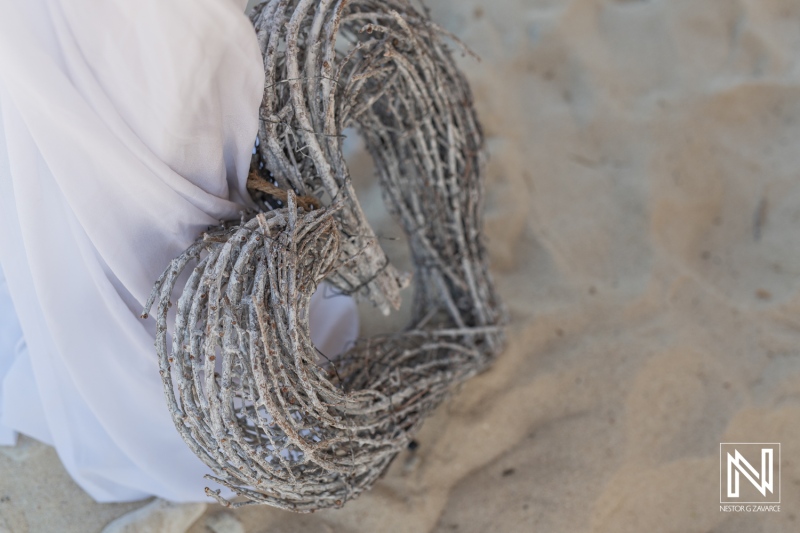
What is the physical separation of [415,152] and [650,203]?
19.1 inches

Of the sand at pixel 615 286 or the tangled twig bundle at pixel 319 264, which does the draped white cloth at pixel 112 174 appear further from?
the sand at pixel 615 286

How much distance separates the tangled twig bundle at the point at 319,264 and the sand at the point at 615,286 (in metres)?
0.15

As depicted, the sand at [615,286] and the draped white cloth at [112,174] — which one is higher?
the draped white cloth at [112,174]

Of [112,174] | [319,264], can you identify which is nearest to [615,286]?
[319,264]

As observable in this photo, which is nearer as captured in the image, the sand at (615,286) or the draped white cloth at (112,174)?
the draped white cloth at (112,174)

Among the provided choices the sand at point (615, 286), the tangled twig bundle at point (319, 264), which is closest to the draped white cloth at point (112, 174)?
the tangled twig bundle at point (319, 264)

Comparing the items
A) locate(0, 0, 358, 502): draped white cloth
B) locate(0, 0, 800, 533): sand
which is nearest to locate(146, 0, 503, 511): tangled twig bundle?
locate(0, 0, 358, 502): draped white cloth

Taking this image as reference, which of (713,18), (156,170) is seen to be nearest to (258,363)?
(156,170)

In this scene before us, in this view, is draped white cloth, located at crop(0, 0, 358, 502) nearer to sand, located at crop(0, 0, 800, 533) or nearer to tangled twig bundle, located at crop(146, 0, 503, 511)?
tangled twig bundle, located at crop(146, 0, 503, 511)

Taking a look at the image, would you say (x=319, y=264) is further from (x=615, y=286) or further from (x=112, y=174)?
(x=615, y=286)

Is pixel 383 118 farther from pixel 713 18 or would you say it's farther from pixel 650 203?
pixel 713 18

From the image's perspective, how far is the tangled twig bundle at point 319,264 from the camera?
24.8 inches

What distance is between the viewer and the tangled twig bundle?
630 mm

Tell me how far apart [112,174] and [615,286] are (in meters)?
0.76
